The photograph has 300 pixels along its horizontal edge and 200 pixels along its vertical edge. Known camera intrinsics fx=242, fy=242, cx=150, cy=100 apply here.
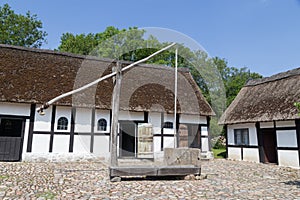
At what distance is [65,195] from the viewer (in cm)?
484

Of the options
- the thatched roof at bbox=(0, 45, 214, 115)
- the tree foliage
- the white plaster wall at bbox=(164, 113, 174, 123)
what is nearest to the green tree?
the tree foliage

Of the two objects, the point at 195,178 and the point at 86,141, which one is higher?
the point at 86,141

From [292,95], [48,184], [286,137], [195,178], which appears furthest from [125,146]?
[292,95]

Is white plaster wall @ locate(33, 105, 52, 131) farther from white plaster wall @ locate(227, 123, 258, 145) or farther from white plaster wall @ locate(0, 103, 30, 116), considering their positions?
white plaster wall @ locate(227, 123, 258, 145)

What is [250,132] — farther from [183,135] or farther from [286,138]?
[183,135]

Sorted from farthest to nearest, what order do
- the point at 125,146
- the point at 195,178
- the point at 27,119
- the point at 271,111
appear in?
1. the point at 125,146
2. the point at 271,111
3. the point at 27,119
4. the point at 195,178

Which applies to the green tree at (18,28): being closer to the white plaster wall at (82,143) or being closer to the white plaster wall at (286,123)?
the white plaster wall at (82,143)

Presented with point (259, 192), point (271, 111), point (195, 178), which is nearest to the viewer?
point (259, 192)

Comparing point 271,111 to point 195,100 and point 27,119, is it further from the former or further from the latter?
point 27,119

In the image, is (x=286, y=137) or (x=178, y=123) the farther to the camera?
(x=178, y=123)

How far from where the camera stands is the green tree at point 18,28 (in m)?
22.0

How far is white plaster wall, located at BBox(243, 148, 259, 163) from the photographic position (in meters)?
12.2

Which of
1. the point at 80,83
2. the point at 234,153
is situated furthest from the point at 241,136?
the point at 80,83

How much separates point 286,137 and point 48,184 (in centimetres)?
988
